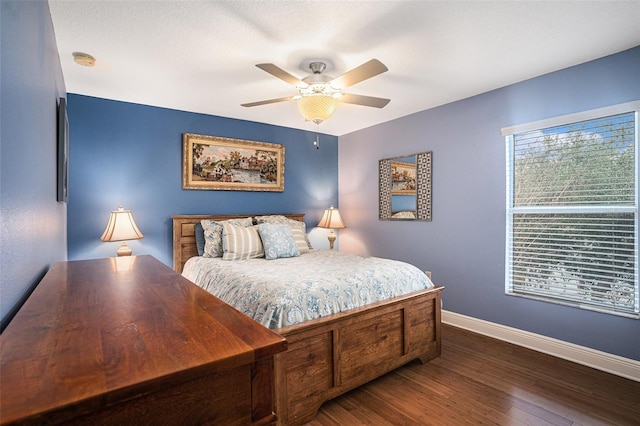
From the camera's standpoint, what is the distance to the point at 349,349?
216 centimetres

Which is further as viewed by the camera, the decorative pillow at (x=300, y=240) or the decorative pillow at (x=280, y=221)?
the decorative pillow at (x=280, y=221)

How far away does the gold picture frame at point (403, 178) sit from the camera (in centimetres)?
399

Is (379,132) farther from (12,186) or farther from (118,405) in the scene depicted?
(118,405)

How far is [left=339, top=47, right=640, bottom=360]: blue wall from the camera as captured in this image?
99.0 inches

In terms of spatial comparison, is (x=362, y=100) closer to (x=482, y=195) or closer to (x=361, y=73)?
(x=361, y=73)

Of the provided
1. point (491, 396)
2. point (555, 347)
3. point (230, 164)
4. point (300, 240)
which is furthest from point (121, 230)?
point (555, 347)

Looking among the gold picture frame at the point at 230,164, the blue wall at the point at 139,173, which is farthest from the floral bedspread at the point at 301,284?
the gold picture frame at the point at 230,164

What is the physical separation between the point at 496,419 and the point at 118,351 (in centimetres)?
220

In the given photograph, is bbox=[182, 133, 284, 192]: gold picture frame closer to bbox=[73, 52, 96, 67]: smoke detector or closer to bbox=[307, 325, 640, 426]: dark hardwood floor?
bbox=[73, 52, 96, 67]: smoke detector

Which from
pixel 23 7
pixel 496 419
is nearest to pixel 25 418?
pixel 23 7

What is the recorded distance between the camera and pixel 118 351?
2.10ft

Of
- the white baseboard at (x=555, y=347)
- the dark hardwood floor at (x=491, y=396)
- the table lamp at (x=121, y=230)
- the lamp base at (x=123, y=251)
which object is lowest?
the dark hardwood floor at (x=491, y=396)

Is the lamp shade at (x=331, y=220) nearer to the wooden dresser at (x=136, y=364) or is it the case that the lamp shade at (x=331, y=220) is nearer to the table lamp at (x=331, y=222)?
the table lamp at (x=331, y=222)

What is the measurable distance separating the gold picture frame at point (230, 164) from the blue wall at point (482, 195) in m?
1.41
